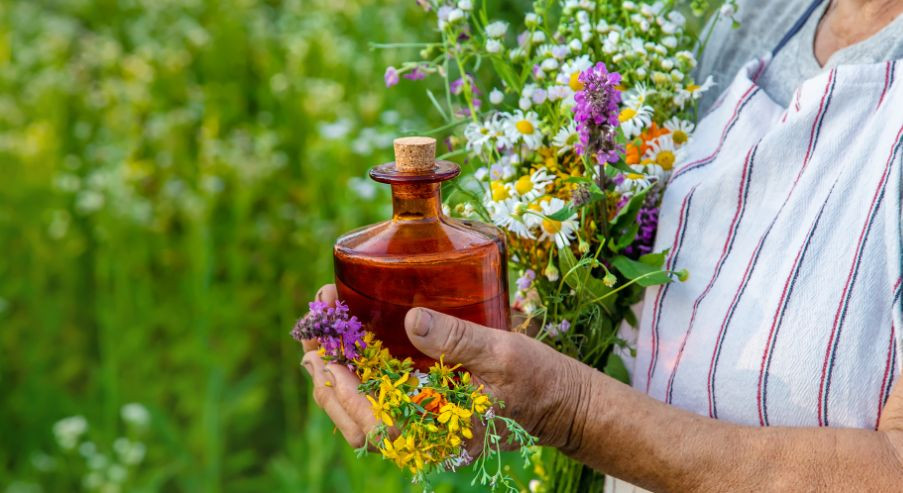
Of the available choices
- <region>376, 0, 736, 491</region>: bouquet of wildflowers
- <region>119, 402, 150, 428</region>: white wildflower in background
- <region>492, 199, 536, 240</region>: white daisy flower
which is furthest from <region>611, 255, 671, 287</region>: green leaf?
<region>119, 402, 150, 428</region>: white wildflower in background

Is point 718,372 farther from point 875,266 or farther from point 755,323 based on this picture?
point 875,266

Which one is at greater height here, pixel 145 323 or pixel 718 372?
pixel 718 372

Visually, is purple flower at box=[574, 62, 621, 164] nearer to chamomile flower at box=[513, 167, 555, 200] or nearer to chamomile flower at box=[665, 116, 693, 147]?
chamomile flower at box=[513, 167, 555, 200]

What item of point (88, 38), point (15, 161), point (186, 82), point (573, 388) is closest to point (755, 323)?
point (573, 388)

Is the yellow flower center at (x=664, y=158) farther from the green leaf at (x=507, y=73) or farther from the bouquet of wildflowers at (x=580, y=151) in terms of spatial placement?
the green leaf at (x=507, y=73)

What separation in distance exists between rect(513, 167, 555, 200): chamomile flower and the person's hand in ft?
0.51

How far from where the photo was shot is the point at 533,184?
3.31 feet

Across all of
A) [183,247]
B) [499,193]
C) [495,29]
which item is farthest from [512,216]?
[183,247]

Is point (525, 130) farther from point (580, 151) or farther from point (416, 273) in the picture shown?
point (416, 273)

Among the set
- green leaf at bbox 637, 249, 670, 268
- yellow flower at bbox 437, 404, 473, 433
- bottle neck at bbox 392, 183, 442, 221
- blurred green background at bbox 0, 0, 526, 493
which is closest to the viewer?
yellow flower at bbox 437, 404, 473, 433

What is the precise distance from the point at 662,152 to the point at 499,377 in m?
0.35

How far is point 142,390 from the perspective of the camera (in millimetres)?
2477

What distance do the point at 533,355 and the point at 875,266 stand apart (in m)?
0.34

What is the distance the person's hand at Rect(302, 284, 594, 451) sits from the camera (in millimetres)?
858
